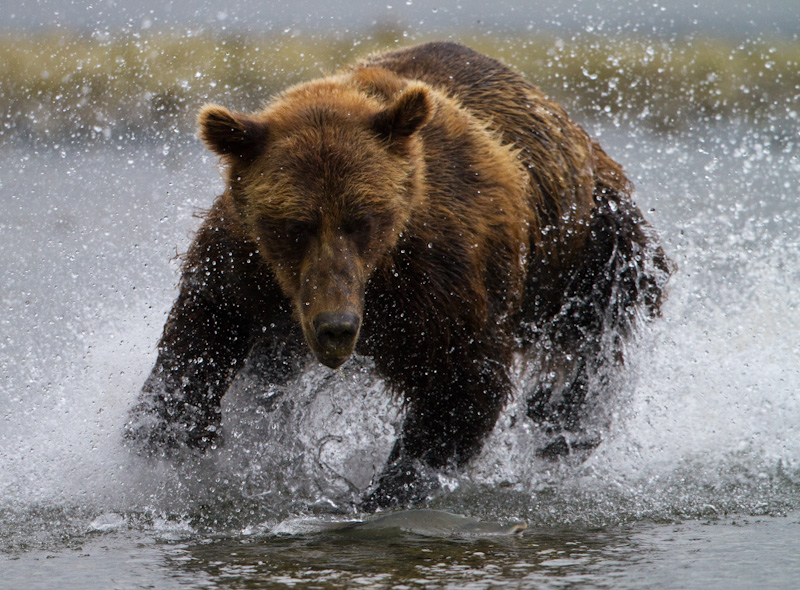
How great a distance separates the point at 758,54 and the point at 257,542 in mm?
16221

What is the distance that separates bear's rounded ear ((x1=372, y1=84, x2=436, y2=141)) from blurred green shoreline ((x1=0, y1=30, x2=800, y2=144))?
11.0 metres

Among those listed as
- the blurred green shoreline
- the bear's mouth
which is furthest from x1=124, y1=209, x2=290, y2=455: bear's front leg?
the blurred green shoreline

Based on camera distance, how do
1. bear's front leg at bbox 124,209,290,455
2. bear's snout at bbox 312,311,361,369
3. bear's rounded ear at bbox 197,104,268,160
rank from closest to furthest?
1. bear's snout at bbox 312,311,361,369
2. bear's rounded ear at bbox 197,104,268,160
3. bear's front leg at bbox 124,209,290,455

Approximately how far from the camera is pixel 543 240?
525 centimetres

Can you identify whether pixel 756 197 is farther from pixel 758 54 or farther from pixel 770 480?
pixel 770 480

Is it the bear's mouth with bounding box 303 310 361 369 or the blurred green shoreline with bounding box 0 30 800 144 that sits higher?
the blurred green shoreline with bounding box 0 30 800 144

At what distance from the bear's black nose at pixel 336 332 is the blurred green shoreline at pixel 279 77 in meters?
11.5

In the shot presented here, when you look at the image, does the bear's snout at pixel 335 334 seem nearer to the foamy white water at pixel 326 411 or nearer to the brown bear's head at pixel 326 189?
the brown bear's head at pixel 326 189

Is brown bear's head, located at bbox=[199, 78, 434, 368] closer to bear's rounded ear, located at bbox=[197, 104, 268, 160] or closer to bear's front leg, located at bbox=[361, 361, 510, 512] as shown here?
bear's rounded ear, located at bbox=[197, 104, 268, 160]

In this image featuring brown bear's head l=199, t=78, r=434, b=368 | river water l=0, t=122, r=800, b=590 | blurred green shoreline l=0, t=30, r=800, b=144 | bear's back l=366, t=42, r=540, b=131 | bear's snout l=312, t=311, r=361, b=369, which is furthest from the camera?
blurred green shoreline l=0, t=30, r=800, b=144

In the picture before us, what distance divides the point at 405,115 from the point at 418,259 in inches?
23.8

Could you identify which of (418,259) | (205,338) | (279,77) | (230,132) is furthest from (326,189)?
(279,77)

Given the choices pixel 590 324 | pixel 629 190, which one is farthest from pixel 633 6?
pixel 590 324

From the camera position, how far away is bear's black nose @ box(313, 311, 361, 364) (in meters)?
3.72
